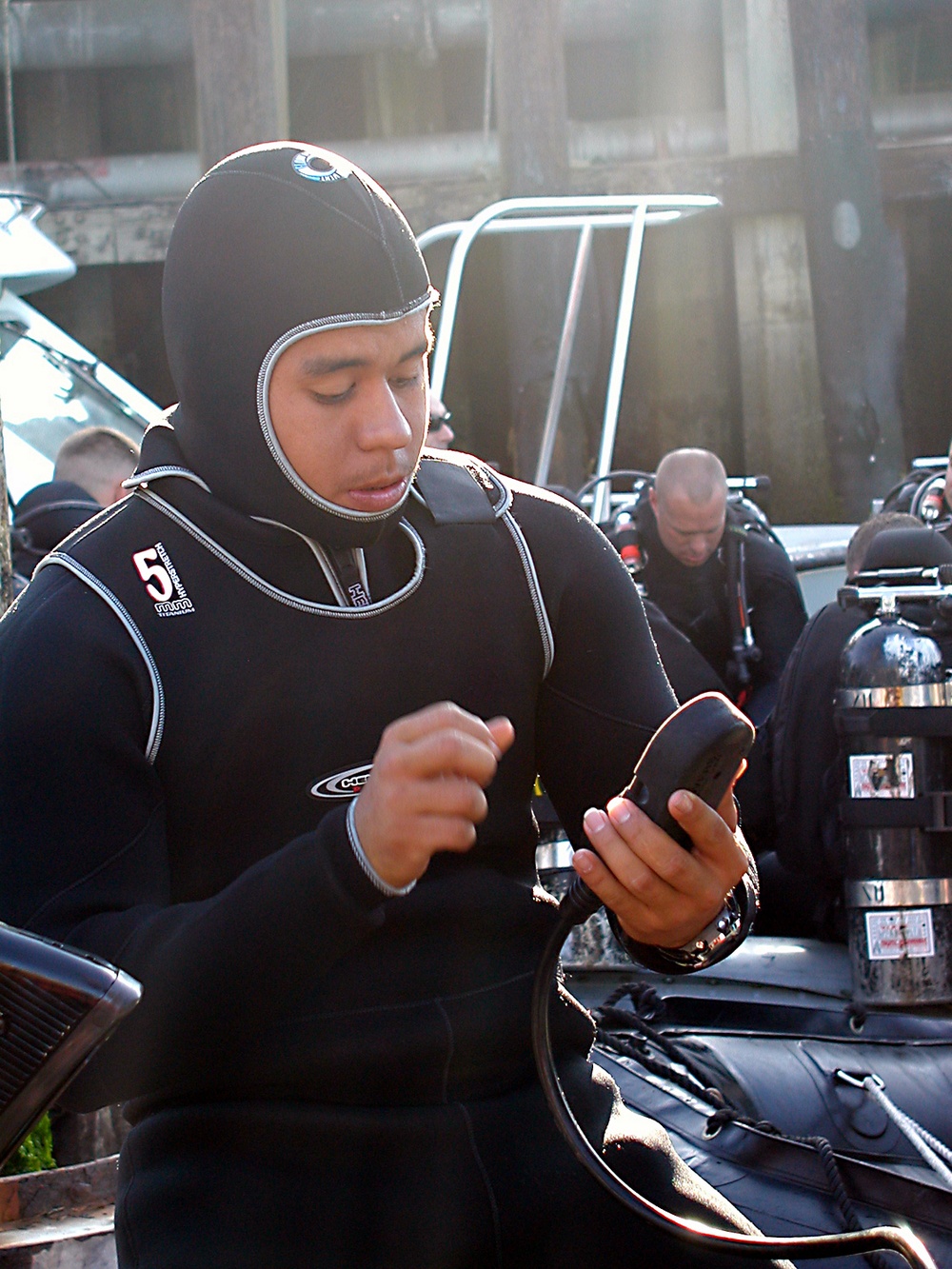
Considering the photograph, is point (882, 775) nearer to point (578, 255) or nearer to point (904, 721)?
point (904, 721)

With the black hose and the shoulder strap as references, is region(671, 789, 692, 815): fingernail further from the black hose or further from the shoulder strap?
the shoulder strap

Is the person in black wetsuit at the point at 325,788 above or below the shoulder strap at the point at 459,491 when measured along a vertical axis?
below

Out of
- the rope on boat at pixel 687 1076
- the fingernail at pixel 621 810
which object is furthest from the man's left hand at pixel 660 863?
the rope on boat at pixel 687 1076

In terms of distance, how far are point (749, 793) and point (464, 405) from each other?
328 inches

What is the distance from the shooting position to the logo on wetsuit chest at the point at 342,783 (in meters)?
1.62

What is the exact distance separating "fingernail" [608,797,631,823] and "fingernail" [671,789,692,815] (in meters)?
0.04

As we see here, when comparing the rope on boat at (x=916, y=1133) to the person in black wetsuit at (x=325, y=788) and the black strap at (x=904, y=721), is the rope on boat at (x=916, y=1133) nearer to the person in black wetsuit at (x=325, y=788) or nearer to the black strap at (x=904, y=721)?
the black strap at (x=904, y=721)

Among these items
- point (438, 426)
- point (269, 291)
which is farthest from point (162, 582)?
point (438, 426)

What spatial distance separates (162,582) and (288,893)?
15.0 inches

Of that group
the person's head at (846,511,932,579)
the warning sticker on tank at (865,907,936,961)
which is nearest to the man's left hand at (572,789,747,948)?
the warning sticker on tank at (865,907,936,961)

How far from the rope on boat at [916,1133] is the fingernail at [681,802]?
49.4 inches

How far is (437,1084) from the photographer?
5.10ft

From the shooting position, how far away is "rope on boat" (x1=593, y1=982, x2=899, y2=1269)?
2252 millimetres

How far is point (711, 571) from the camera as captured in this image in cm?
568
